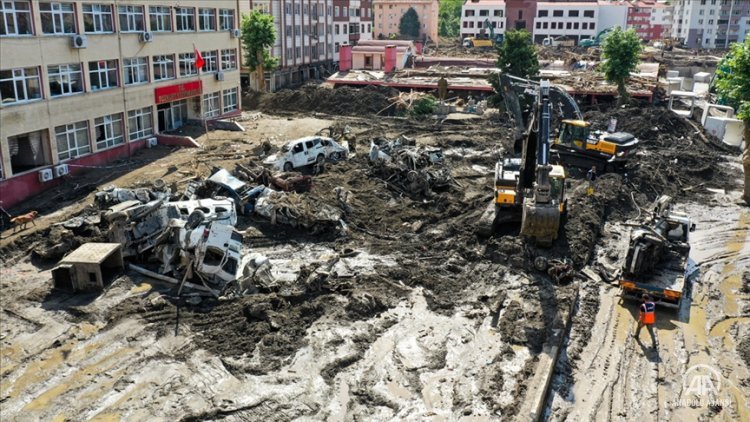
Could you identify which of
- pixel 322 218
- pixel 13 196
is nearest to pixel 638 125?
pixel 322 218

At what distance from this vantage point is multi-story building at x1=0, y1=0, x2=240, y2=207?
25.0 m

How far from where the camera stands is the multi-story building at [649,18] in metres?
114

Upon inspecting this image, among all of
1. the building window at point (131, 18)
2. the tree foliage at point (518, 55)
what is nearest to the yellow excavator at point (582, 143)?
the tree foliage at point (518, 55)

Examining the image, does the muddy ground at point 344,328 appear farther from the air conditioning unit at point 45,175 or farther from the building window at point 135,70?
the building window at point 135,70

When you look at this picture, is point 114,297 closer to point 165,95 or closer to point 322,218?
point 322,218

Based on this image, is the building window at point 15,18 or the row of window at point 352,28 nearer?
the building window at point 15,18

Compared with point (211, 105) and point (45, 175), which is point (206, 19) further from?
point (45, 175)

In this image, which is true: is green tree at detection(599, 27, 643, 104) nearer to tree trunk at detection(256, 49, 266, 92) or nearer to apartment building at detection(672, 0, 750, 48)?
tree trunk at detection(256, 49, 266, 92)

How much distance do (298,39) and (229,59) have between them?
21770mm

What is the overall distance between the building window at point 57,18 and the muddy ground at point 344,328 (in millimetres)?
7655

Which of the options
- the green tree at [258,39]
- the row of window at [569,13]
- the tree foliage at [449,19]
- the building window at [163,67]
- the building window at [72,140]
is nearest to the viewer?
the building window at [72,140]

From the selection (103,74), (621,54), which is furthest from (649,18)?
(103,74)

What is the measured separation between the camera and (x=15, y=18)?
81.8ft

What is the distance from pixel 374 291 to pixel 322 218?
500cm
